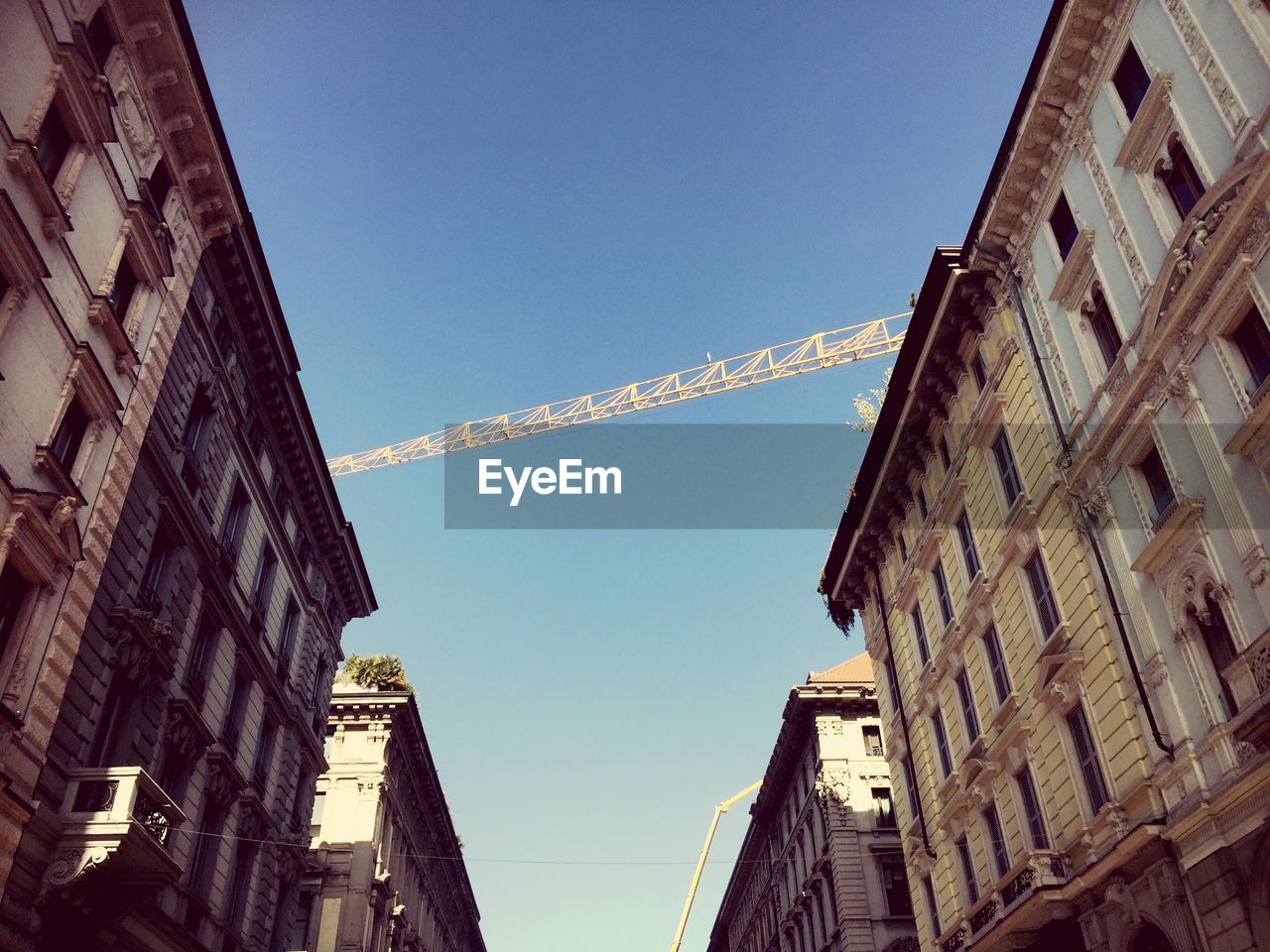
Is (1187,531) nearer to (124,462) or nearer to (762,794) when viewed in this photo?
(124,462)

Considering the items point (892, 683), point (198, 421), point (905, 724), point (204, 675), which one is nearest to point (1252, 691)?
point (905, 724)

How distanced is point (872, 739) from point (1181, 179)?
115ft

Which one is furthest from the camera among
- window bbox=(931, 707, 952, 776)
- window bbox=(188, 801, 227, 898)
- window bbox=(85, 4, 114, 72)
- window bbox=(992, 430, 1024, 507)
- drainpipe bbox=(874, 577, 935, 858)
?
drainpipe bbox=(874, 577, 935, 858)

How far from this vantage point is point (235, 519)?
26.2 metres

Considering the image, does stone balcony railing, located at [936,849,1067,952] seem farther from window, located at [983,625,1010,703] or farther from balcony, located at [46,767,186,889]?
balcony, located at [46,767,186,889]

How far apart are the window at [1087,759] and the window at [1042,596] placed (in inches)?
70.6

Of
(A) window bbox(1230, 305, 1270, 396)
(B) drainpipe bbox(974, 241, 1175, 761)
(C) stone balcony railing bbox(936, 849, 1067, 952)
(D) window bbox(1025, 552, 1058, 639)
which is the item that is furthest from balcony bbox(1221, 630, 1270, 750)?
(C) stone balcony railing bbox(936, 849, 1067, 952)

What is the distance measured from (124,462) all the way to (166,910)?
9.10 metres

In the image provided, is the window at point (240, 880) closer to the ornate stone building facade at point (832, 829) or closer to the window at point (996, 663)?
the window at point (996, 663)

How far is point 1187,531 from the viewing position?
53.2 ft

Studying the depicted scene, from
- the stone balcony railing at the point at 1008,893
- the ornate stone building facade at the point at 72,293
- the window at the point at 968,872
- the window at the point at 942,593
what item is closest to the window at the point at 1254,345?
the stone balcony railing at the point at 1008,893

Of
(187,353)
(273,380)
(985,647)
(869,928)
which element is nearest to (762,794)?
(869,928)

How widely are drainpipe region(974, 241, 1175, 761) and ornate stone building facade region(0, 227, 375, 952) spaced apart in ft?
54.2

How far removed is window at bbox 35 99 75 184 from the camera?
16.3 m
